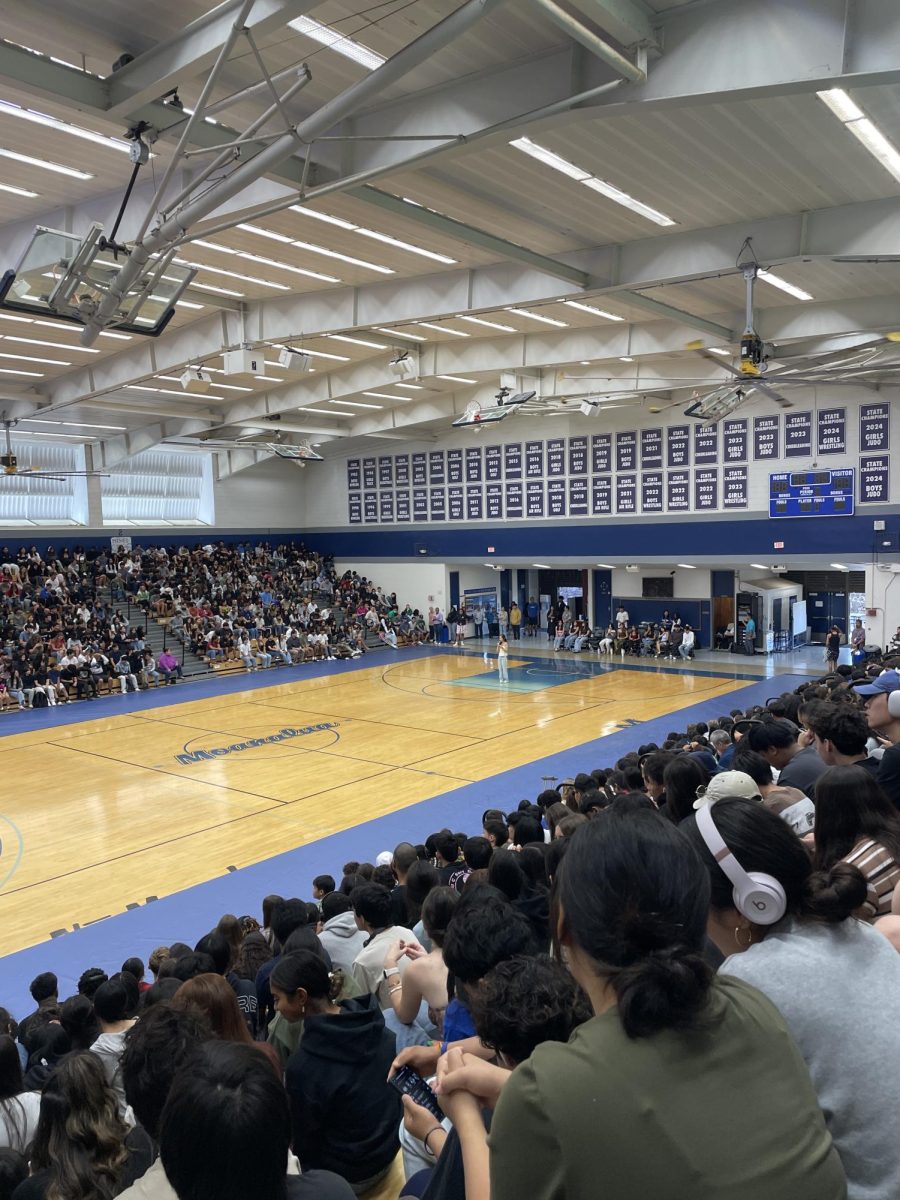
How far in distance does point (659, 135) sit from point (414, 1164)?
8253 mm

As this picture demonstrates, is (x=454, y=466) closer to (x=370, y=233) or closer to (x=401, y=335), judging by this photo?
(x=401, y=335)

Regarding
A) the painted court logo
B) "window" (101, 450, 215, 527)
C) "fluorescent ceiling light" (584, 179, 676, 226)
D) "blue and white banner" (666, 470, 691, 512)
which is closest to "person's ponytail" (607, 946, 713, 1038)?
"fluorescent ceiling light" (584, 179, 676, 226)

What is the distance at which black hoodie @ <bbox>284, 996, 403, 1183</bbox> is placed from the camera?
2.89 metres

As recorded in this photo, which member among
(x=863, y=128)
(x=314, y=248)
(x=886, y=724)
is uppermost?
(x=314, y=248)

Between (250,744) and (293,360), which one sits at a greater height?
(293,360)

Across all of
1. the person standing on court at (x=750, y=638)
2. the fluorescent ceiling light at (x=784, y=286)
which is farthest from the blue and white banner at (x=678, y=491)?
the fluorescent ceiling light at (x=784, y=286)

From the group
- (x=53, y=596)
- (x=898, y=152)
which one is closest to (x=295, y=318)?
(x=898, y=152)

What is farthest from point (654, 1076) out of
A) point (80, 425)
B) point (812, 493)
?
point (80, 425)

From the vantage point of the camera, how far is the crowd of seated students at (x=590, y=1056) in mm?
1102

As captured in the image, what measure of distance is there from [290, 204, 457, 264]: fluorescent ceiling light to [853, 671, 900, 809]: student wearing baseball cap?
7557 millimetres

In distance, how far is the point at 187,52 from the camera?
6.19 metres

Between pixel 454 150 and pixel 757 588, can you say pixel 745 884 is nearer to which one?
pixel 454 150

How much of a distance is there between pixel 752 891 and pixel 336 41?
7.01m

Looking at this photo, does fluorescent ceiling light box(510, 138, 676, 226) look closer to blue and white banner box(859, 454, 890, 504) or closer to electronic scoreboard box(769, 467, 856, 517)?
blue and white banner box(859, 454, 890, 504)
